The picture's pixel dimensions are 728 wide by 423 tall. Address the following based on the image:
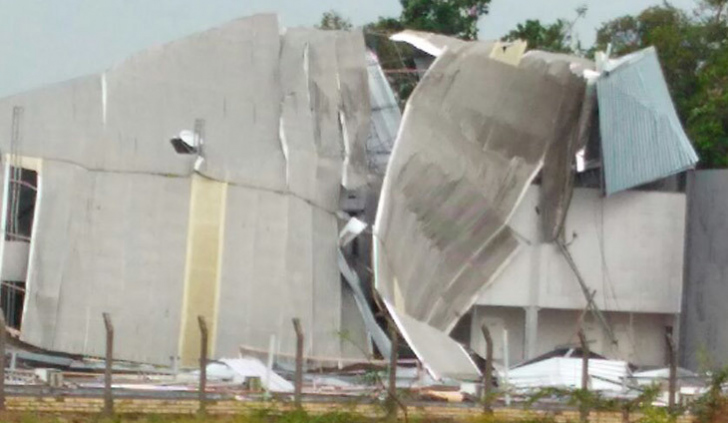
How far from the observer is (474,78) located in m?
33.7

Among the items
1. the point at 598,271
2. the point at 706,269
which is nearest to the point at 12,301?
the point at 598,271

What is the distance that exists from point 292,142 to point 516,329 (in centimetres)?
750

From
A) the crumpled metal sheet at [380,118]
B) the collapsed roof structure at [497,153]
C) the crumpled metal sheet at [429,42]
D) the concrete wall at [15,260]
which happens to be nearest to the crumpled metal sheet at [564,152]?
the collapsed roof structure at [497,153]

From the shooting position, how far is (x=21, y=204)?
98.5 ft

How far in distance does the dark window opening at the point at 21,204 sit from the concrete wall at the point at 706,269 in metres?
15.3

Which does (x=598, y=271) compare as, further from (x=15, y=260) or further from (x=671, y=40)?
(x=671, y=40)

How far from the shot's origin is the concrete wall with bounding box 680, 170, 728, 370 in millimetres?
35938

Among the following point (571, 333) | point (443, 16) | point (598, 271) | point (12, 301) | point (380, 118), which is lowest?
point (571, 333)

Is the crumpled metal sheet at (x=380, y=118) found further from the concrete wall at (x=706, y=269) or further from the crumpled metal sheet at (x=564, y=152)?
the concrete wall at (x=706, y=269)

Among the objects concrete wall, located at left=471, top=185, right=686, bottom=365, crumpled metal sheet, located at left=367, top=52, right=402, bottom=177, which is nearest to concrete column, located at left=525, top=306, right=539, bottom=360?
concrete wall, located at left=471, top=185, right=686, bottom=365

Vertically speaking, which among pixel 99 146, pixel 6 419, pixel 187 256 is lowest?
pixel 6 419

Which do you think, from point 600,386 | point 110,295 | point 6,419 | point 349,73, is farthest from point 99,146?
point 6,419

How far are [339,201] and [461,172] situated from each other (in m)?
2.67

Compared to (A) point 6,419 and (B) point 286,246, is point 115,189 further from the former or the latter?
(A) point 6,419
